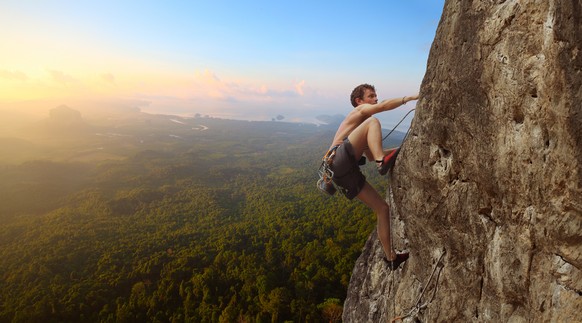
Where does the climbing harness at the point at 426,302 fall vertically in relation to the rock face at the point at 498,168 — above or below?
below

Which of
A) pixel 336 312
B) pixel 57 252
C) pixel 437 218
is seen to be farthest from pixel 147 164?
pixel 437 218

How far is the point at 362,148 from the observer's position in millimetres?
5969

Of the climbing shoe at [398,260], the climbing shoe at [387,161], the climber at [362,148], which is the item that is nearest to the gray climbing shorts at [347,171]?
the climber at [362,148]

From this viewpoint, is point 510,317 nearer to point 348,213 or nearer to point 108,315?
point 108,315

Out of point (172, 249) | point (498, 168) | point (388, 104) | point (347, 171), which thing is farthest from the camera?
point (172, 249)

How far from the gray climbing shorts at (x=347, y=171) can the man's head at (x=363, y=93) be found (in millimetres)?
986

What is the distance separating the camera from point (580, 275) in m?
3.36

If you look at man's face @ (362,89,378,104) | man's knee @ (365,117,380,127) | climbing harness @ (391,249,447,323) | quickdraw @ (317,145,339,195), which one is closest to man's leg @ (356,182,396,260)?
quickdraw @ (317,145,339,195)

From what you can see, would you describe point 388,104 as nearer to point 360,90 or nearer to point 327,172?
point 360,90

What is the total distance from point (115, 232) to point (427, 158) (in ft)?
234

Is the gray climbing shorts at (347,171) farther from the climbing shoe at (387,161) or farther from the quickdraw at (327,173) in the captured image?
the climbing shoe at (387,161)

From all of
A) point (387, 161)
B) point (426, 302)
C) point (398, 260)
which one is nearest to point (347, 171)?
point (387, 161)

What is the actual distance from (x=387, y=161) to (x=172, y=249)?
167ft

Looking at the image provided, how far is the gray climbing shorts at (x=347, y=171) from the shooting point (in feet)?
19.4
